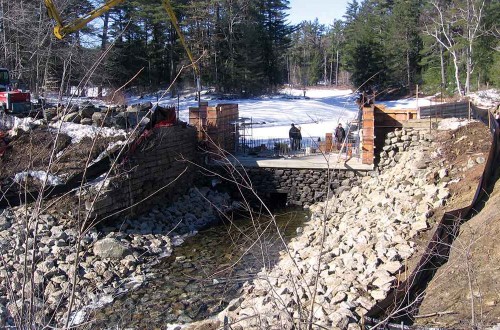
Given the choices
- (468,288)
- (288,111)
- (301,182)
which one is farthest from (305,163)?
(288,111)

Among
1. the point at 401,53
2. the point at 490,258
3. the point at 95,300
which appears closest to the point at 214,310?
the point at 95,300

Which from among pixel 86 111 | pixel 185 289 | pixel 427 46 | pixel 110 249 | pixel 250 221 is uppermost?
pixel 427 46

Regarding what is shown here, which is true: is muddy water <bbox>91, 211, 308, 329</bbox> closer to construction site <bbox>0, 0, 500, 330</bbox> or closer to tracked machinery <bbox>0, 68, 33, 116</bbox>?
construction site <bbox>0, 0, 500, 330</bbox>

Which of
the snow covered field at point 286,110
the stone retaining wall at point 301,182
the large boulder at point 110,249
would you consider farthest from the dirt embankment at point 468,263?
the snow covered field at point 286,110

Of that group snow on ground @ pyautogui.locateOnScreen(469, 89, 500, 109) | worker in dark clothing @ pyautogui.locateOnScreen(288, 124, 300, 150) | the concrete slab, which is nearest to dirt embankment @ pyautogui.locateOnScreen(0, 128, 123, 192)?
the concrete slab

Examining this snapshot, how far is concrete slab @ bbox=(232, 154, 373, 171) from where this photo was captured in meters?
15.9

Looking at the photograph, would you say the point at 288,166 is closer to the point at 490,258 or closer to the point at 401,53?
the point at 490,258

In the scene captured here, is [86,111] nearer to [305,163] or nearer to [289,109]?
[305,163]

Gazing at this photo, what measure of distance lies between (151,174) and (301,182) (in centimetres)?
525

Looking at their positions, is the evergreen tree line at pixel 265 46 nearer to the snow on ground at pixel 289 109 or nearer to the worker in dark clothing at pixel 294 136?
the snow on ground at pixel 289 109

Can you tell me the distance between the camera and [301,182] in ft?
55.7

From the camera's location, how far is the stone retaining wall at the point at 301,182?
16.1m

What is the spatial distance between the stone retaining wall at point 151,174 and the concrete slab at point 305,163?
2.14 m

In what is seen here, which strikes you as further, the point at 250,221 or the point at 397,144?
the point at 397,144
